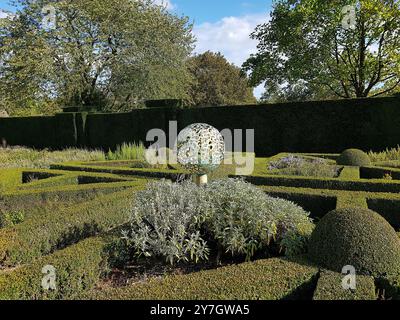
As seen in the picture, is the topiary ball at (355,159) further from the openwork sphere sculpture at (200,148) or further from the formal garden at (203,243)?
the openwork sphere sculpture at (200,148)

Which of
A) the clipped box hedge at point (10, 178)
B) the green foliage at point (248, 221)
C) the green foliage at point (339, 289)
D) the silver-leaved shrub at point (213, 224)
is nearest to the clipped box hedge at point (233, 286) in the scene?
the green foliage at point (339, 289)

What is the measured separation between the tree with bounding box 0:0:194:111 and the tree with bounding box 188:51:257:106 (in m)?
11.6

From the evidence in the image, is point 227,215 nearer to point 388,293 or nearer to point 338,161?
point 388,293

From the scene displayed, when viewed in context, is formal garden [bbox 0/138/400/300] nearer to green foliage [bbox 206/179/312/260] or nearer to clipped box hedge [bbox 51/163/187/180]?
green foliage [bbox 206/179/312/260]

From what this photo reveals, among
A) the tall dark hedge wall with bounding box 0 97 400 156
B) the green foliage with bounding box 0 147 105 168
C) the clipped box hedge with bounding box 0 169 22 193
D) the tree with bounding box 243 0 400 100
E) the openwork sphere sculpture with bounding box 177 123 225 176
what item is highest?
the tree with bounding box 243 0 400 100

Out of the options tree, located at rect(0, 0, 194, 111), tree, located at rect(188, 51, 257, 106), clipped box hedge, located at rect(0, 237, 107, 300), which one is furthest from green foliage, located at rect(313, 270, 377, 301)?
tree, located at rect(188, 51, 257, 106)

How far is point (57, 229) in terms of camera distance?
425cm

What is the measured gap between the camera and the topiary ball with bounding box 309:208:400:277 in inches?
118

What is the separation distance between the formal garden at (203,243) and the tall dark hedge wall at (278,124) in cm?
626

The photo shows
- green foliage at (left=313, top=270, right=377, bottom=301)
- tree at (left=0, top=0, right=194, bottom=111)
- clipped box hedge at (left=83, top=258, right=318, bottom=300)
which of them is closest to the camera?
green foliage at (left=313, top=270, right=377, bottom=301)

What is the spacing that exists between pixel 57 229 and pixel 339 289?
10.3 feet

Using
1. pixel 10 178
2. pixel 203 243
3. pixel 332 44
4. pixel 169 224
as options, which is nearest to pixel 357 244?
pixel 203 243

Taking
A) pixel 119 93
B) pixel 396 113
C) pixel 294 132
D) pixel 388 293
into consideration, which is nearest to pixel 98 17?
pixel 119 93

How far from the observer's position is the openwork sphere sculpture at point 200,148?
18.1ft
